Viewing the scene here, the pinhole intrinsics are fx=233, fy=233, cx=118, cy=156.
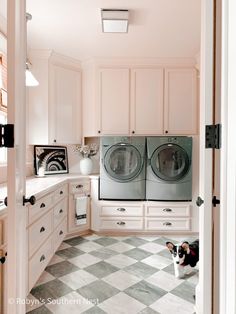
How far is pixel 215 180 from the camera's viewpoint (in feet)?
3.32

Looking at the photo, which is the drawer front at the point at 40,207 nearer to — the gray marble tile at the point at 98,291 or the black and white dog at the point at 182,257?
the gray marble tile at the point at 98,291

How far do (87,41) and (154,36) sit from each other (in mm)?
813

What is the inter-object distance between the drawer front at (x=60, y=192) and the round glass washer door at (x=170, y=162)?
119cm

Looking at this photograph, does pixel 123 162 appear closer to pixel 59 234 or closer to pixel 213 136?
pixel 59 234

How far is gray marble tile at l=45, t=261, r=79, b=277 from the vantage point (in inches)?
87.7

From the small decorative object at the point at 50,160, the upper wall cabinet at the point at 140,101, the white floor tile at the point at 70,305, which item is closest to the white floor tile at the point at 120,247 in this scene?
the white floor tile at the point at 70,305

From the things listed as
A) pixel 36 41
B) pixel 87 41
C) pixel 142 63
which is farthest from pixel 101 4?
pixel 142 63

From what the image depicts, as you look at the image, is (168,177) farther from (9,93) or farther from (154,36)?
(9,93)

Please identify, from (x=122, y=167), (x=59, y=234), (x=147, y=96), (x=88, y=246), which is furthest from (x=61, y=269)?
(x=147, y=96)

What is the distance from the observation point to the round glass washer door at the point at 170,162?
3143mm

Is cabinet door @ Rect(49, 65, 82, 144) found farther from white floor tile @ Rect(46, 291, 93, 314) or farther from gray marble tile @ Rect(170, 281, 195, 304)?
gray marble tile @ Rect(170, 281, 195, 304)

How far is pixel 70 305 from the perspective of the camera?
1.76m

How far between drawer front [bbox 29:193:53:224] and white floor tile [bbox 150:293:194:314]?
3.77 feet

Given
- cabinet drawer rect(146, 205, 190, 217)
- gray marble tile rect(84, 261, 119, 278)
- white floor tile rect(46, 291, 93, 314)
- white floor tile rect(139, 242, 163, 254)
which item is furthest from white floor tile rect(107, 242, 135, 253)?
white floor tile rect(46, 291, 93, 314)
